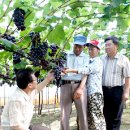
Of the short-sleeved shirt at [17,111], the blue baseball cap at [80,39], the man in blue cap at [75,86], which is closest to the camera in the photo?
the short-sleeved shirt at [17,111]

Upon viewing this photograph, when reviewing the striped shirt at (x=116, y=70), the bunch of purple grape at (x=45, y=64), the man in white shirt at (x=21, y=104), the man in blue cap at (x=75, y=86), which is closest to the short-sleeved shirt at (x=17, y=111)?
the man in white shirt at (x=21, y=104)

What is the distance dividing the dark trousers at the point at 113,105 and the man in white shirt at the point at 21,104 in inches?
64.8

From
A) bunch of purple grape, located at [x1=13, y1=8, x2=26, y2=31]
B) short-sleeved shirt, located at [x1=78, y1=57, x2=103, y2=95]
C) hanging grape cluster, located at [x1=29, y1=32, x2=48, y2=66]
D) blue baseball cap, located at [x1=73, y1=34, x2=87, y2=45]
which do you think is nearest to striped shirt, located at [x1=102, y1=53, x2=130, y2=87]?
short-sleeved shirt, located at [x1=78, y1=57, x2=103, y2=95]

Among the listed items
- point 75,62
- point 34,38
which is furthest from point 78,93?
point 34,38

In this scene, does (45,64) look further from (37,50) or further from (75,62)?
(75,62)

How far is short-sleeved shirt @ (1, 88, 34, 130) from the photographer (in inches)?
125

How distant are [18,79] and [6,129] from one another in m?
0.52

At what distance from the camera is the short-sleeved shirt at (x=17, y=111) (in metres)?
3.18

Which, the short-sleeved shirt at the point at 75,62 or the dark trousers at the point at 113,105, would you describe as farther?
the dark trousers at the point at 113,105

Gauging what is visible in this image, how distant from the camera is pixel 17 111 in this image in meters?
3.19

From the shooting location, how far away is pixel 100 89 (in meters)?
4.59

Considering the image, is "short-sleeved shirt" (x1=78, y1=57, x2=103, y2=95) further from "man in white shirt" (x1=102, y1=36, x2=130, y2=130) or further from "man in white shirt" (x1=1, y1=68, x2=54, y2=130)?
"man in white shirt" (x1=1, y1=68, x2=54, y2=130)

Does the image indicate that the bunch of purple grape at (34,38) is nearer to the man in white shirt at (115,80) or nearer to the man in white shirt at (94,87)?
the man in white shirt at (94,87)

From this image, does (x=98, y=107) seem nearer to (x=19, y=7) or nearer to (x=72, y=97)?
(x=72, y=97)
